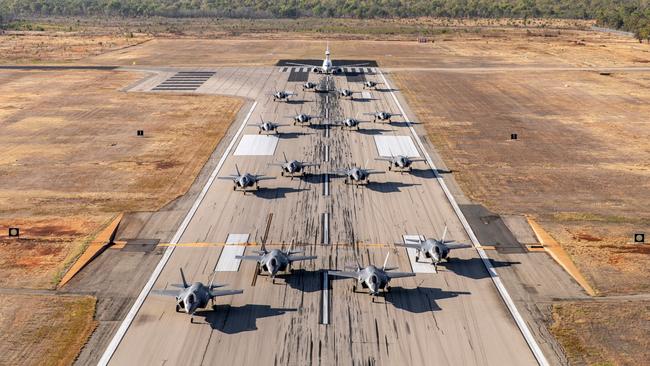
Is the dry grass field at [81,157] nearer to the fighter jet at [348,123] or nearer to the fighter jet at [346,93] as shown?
the fighter jet at [348,123]

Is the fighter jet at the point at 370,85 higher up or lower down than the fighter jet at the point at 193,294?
higher up

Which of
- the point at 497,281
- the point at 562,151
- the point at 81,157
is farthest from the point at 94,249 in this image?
the point at 562,151

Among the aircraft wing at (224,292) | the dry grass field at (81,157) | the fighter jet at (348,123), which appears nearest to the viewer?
the aircraft wing at (224,292)

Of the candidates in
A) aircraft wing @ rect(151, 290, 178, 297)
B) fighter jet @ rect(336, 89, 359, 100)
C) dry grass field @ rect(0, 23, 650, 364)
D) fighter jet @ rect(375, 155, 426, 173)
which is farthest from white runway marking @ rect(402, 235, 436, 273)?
fighter jet @ rect(336, 89, 359, 100)

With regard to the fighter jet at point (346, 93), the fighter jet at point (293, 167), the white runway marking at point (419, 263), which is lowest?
the white runway marking at point (419, 263)

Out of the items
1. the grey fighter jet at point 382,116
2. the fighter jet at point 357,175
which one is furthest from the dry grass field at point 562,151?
the fighter jet at point 357,175

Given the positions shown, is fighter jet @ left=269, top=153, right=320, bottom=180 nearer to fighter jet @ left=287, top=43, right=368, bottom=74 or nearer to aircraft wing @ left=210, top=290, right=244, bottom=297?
aircraft wing @ left=210, top=290, right=244, bottom=297
